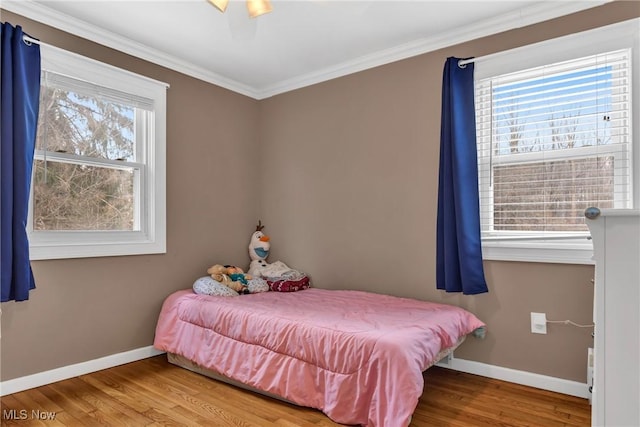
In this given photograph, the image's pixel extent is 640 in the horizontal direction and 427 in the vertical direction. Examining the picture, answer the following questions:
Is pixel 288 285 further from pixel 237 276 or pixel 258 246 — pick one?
pixel 258 246

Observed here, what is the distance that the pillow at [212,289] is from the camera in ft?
9.99

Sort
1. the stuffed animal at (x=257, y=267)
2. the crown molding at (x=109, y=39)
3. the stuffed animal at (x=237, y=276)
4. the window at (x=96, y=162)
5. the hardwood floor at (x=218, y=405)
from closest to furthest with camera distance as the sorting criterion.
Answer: the hardwood floor at (x=218, y=405) < the crown molding at (x=109, y=39) < the window at (x=96, y=162) < the stuffed animal at (x=237, y=276) < the stuffed animal at (x=257, y=267)

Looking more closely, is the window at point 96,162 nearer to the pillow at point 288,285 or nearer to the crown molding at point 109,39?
the crown molding at point 109,39

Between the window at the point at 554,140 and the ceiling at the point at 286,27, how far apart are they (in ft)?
0.96

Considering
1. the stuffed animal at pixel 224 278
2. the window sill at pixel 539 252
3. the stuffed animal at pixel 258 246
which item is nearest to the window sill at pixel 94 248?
the stuffed animal at pixel 224 278

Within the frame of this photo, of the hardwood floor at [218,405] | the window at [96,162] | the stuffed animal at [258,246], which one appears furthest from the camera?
the stuffed animal at [258,246]

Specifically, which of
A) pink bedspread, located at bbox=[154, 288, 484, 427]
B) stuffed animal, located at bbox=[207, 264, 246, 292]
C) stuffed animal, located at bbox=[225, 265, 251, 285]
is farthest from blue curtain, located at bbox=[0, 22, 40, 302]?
stuffed animal, located at bbox=[225, 265, 251, 285]

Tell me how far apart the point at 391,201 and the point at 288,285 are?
3.68 feet

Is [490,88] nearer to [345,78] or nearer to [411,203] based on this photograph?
[411,203]

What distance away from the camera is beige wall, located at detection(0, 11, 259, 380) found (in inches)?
101

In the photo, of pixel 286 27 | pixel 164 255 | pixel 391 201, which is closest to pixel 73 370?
pixel 164 255

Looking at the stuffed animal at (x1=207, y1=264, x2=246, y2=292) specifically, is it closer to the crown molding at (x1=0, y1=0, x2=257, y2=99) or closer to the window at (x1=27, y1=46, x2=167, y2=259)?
the window at (x1=27, y1=46, x2=167, y2=259)

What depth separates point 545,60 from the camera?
2.57 meters

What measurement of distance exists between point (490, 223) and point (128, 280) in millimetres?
2681
